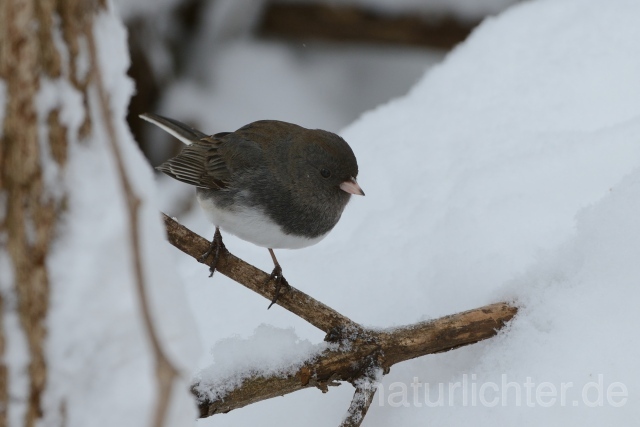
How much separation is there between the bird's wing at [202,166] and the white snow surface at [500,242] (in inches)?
10.6

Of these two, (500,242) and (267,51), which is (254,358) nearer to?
(500,242)

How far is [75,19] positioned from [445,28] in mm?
3484

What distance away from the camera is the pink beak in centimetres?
214

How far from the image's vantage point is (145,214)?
3.13ft

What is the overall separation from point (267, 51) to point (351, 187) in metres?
2.33

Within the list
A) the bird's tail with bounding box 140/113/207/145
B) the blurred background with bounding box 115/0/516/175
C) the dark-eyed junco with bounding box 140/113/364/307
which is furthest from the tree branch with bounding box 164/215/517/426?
the blurred background with bounding box 115/0/516/175

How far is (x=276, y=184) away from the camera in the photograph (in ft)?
7.22

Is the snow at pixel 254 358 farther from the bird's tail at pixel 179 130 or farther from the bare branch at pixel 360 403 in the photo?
the bird's tail at pixel 179 130

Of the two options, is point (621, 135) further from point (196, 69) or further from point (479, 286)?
point (196, 69)

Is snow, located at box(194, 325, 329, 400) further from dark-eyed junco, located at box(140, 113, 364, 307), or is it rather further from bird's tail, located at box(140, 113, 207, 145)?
bird's tail, located at box(140, 113, 207, 145)

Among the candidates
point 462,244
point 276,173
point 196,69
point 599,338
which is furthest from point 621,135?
point 196,69

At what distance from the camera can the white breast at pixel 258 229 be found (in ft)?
6.73

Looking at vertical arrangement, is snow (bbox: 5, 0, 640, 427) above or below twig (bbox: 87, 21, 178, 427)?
above

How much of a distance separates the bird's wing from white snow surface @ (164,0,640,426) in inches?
10.6
